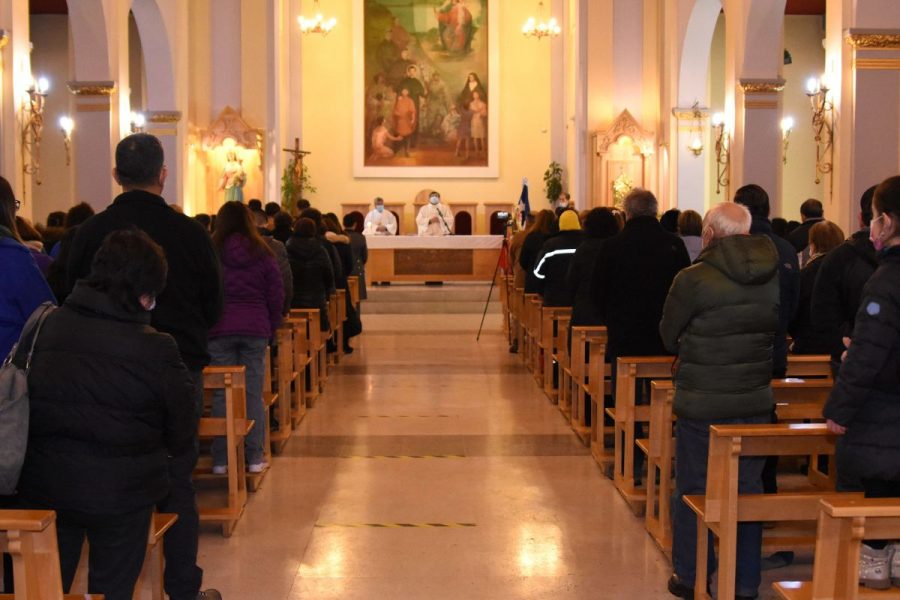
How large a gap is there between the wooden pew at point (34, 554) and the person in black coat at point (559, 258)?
7374mm

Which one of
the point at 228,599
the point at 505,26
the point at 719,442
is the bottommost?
the point at 228,599

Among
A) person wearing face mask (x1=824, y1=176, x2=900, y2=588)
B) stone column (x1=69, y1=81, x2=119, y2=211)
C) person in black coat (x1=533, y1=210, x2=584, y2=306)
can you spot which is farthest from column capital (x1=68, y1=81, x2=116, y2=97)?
person wearing face mask (x1=824, y1=176, x2=900, y2=588)

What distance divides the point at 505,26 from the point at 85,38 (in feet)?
46.4

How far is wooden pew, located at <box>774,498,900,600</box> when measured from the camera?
358 cm

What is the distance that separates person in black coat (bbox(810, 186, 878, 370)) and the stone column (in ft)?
39.2

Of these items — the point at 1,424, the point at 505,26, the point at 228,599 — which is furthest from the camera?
the point at 505,26

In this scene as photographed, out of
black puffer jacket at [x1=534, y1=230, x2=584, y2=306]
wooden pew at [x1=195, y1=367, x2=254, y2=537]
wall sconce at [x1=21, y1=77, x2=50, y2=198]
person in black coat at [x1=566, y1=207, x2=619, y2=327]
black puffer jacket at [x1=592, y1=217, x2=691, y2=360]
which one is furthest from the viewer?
wall sconce at [x1=21, y1=77, x2=50, y2=198]

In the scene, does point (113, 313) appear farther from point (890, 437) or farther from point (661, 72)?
point (661, 72)

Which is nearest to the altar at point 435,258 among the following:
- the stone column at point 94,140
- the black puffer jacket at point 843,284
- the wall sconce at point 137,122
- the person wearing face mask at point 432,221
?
the person wearing face mask at point 432,221

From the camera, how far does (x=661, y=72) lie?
70.4 ft

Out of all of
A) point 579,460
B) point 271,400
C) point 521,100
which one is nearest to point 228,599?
point 271,400

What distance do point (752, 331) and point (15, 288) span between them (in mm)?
3056

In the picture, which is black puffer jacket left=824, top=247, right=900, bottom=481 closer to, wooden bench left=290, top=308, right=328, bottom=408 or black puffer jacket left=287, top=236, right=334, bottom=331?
wooden bench left=290, top=308, right=328, bottom=408

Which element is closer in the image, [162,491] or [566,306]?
[162,491]
